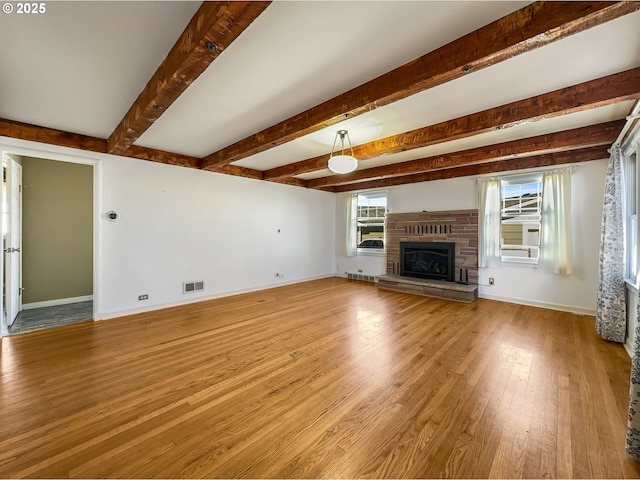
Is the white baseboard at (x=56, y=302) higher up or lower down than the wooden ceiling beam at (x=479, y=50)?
lower down

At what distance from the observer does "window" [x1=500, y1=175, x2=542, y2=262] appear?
4566 mm

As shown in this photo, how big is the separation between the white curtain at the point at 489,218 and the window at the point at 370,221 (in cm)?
213

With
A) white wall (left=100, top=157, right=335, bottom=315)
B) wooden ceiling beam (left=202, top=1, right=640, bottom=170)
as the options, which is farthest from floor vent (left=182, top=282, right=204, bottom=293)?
wooden ceiling beam (left=202, top=1, right=640, bottom=170)

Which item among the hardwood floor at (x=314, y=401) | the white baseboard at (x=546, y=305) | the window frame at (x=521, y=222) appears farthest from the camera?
the window frame at (x=521, y=222)

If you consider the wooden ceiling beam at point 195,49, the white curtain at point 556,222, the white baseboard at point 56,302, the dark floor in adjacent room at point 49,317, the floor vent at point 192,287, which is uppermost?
the wooden ceiling beam at point 195,49

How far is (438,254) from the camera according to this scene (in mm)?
5625

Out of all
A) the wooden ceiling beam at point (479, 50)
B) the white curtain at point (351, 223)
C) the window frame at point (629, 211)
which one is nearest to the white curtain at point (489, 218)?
the window frame at point (629, 211)

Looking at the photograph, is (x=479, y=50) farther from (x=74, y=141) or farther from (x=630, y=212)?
(x=74, y=141)

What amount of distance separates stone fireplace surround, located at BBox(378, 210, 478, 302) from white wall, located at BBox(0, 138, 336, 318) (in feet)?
7.59

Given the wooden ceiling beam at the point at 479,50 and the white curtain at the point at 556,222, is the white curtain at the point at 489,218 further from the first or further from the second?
the wooden ceiling beam at the point at 479,50

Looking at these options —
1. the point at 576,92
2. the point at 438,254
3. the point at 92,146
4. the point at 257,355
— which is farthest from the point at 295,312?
the point at 576,92

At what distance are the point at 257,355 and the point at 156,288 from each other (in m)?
2.63

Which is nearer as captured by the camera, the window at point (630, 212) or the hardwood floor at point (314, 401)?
the hardwood floor at point (314, 401)

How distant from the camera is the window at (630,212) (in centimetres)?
305
